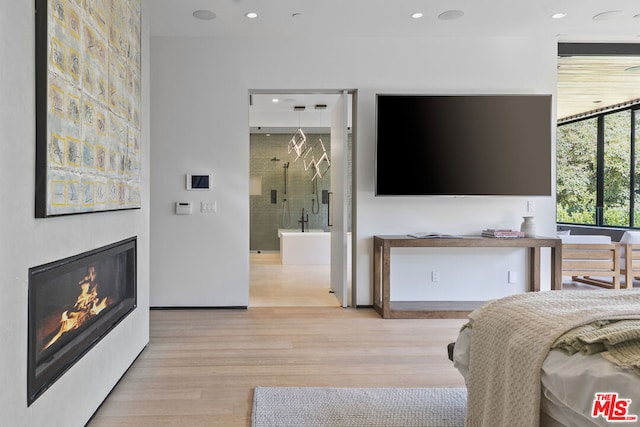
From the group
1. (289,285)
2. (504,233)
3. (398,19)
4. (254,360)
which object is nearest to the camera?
(254,360)

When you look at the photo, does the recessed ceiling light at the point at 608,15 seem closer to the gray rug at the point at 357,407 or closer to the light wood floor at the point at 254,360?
the light wood floor at the point at 254,360

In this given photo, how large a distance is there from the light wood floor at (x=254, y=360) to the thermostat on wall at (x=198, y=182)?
1230 millimetres

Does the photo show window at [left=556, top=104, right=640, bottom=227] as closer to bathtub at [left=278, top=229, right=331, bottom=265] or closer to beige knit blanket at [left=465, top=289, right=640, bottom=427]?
bathtub at [left=278, top=229, right=331, bottom=265]

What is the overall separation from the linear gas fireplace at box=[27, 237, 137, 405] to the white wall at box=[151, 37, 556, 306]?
159 cm

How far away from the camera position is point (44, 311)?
5.65 ft

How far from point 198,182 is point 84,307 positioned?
2332 millimetres

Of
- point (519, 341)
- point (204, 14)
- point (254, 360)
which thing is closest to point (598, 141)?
point (204, 14)

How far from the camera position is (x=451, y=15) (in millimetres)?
3850

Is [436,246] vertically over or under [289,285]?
over

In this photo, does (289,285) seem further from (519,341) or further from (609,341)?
(609,341)

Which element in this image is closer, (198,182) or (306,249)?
(198,182)

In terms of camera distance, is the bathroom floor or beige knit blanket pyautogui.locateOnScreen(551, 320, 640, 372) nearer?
beige knit blanket pyautogui.locateOnScreen(551, 320, 640, 372)

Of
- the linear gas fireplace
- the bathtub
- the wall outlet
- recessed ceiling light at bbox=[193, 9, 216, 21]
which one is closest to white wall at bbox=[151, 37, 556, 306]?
the wall outlet

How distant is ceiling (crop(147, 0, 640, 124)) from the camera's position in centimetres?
362
